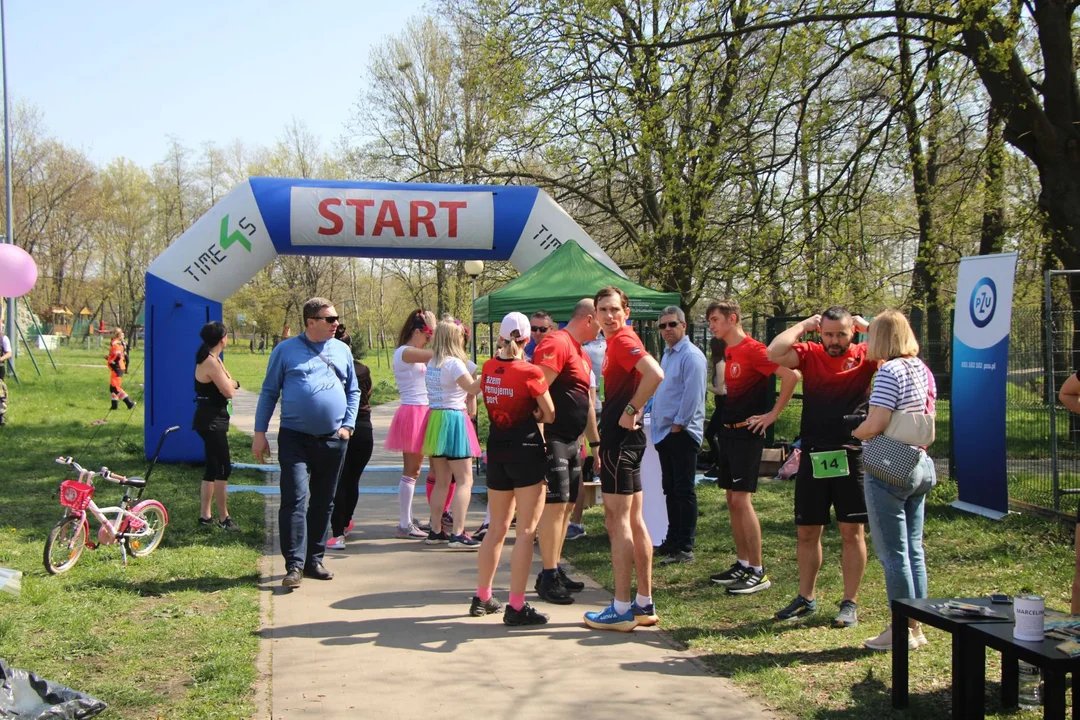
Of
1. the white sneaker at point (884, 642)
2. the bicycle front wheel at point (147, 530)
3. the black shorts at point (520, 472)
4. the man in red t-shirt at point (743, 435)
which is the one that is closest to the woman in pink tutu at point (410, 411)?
the bicycle front wheel at point (147, 530)

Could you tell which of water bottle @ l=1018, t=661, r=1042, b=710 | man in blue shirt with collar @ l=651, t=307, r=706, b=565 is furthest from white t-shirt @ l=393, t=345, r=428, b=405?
water bottle @ l=1018, t=661, r=1042, b=710

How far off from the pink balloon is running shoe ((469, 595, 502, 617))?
5.11 metres

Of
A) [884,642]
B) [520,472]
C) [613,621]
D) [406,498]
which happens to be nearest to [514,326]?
[520,472]

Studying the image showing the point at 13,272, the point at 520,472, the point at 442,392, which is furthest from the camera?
the point at 13,272

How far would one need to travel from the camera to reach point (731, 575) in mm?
6652

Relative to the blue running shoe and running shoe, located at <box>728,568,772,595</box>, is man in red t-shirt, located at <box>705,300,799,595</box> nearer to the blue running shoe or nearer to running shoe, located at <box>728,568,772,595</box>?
running shoe, located at <box>728,568,772,595</box>

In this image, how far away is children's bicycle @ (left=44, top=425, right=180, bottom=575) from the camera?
6.61 metres

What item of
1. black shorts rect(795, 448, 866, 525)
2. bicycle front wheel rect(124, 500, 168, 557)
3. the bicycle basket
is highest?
black shorts rect(795, 448, 866, 525)

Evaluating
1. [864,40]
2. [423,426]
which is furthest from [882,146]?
[423,426]

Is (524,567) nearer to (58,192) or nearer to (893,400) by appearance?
(893,400)

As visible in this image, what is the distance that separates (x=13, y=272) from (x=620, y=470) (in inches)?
237

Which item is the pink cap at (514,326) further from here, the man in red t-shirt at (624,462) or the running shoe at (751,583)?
the running shoe at (751,583)

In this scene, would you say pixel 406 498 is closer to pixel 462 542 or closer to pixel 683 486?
pixel 462 542

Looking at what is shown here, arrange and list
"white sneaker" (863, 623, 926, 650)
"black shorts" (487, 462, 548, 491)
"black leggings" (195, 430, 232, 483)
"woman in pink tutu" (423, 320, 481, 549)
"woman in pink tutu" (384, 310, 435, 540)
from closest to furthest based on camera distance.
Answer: "white sneaker" (863, 623, 926, 650) → "black shorts" (487, 462, 548, 491) → "woman in pink tutu" (423, 320, 481, 549) → "black leggings" (195, 430, 232, 483) → "woman in pink tutu" (384, 310, 435, 540)
